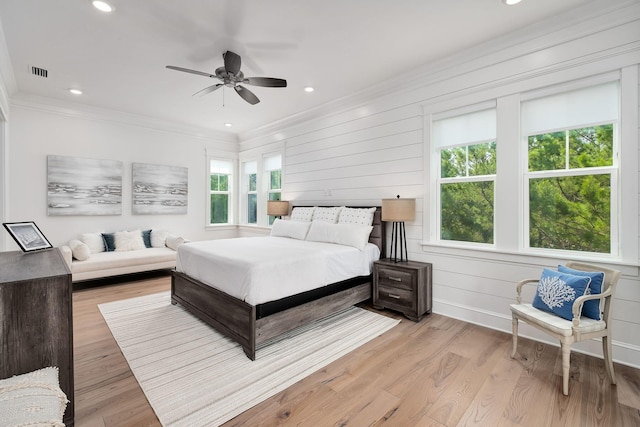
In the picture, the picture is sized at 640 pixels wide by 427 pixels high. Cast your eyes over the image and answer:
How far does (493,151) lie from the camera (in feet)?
10.4

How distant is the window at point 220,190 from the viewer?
6695 mm

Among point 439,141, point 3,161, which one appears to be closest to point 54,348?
point 439,141

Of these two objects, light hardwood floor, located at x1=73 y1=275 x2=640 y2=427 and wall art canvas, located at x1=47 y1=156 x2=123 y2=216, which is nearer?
light hardwood floor, located at x1=73 y1=275 x2=640 y2=427

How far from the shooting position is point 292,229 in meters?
4.47

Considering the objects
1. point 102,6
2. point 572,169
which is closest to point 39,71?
point 102,6

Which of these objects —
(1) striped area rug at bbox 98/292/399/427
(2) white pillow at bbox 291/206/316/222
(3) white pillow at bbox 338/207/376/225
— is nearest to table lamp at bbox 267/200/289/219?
(2) white pillow at bbox 291/206/316/222

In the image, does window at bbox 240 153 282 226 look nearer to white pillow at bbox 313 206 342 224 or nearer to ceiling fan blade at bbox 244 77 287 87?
white pillow at bbox 313 206 342 224

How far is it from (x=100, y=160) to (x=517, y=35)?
6.27 meters

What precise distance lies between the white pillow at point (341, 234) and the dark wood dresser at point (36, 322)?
2739 mm

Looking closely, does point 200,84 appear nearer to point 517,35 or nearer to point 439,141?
point 439,141

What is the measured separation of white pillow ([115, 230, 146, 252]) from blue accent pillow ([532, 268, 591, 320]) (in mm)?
5785

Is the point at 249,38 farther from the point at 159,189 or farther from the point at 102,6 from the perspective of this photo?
the point at 159,189

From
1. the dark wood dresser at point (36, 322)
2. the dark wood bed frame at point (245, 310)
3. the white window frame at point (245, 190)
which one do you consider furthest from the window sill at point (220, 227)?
the dark wood dresser at point (36, 322)

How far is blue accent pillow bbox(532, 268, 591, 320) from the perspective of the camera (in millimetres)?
2152
